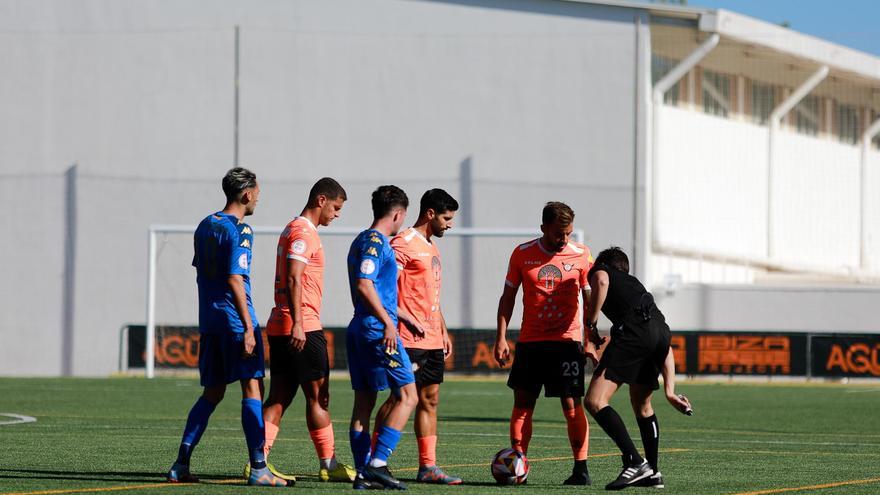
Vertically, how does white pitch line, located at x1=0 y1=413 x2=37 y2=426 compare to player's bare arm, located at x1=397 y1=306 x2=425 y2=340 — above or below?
below

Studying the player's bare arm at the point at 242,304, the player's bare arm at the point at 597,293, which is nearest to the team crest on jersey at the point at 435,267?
the player's bare arm at the point at 597,293

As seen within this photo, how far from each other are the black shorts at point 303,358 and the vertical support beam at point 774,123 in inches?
1263

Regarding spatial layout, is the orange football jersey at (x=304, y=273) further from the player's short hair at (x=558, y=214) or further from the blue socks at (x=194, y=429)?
the player's short hair at (x=558, y=214)

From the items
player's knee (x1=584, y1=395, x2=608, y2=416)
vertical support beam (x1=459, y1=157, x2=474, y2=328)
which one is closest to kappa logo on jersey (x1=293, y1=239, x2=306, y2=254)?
player's knee (x1=584, y1=395, x2=608, y2=416)

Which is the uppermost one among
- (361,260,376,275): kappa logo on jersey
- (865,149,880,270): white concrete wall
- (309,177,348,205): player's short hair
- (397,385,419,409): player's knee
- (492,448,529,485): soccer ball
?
(865,149,880,270): white concrete wall

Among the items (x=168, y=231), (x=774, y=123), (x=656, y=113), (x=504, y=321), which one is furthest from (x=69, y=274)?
(x=504, y=321)

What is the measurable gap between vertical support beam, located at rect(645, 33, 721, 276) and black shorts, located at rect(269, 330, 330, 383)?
26335mm

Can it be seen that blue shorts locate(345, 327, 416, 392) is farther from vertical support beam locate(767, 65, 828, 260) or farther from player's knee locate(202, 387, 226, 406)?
vertical support beam locate(767, 65, 828, 260)

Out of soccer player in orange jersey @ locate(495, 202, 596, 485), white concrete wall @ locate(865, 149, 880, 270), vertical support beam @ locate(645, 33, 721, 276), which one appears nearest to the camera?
soccer player in orange jersey @ locate(495, 202, 596, 485)

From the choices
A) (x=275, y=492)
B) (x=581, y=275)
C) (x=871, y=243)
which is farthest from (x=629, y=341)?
(x=871, y=243)

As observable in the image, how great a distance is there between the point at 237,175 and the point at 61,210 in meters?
25.4

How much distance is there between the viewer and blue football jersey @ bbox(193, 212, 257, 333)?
9797 mm

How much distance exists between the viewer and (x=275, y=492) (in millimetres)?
9289

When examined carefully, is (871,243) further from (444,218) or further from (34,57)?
(444,218)
